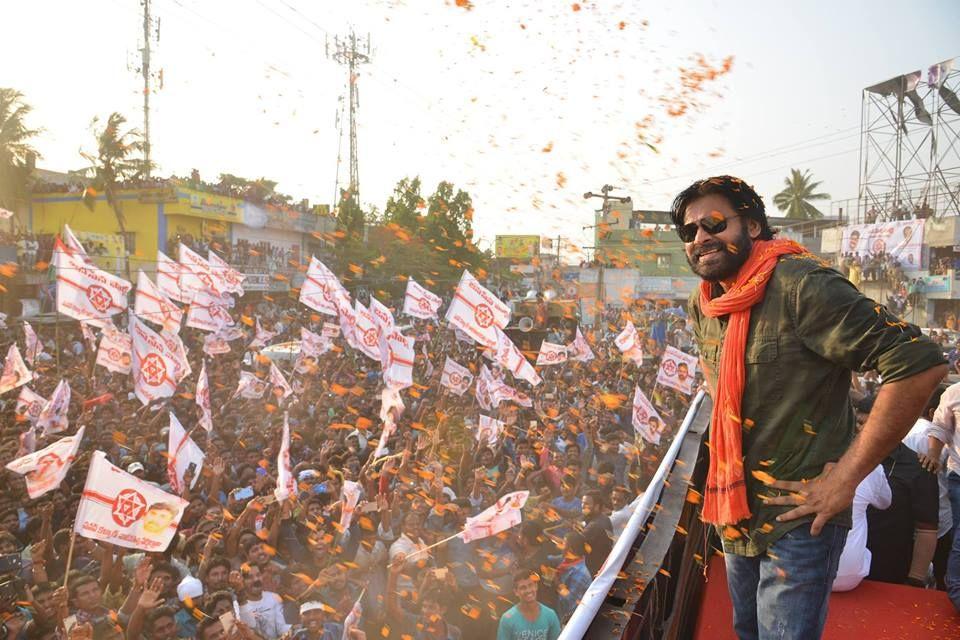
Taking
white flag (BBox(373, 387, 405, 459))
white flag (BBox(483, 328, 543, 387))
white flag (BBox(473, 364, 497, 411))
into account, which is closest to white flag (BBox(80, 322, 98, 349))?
white flag (BBox(373, 387, 405, 459))

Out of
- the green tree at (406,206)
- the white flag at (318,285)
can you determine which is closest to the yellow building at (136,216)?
the green tree at (406,206)

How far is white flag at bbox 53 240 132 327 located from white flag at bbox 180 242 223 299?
2582 millimetres

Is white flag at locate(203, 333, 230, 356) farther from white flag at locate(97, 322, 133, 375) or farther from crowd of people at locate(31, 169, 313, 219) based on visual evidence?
crowd of people at locate(31, 169, 313, 219)

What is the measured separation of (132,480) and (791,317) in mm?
5170

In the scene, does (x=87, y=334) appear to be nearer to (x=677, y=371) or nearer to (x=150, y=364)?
(x=150, y=364)

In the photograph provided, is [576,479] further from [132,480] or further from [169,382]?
[169,382]

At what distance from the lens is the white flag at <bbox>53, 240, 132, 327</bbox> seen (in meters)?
10.6

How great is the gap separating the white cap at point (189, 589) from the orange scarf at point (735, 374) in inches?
185

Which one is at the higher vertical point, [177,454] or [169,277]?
[169,277]

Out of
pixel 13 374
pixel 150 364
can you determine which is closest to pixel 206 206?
pixel 13 374

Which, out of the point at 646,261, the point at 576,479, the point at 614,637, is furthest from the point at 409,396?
the point at 646,261

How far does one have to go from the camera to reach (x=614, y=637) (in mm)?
1736

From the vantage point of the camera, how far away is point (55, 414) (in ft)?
31.7

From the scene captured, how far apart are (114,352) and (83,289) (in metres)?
1.11
